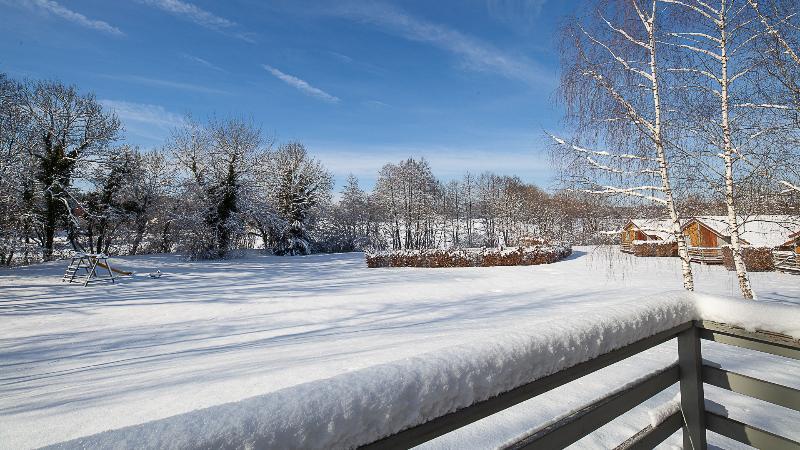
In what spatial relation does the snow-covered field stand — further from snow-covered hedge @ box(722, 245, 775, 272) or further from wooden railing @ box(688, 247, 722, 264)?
wooden railing @ box(688, 247, 722, 264)

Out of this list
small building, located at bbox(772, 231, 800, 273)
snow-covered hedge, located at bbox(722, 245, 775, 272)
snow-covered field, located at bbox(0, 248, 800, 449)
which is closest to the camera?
snow-covered field, located at bbox(0, 248, 800, 449)

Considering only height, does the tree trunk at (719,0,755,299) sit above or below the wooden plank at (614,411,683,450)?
above

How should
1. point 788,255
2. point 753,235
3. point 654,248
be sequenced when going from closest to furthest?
point 788,255 < point 753,235 < point 654,248

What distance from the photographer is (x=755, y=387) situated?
131cm

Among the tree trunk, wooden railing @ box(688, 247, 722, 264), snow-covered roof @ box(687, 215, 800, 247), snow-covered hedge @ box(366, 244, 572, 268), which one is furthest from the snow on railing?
wooden railing @ box(688, 247, 722, 264)

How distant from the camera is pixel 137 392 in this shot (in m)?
4.11

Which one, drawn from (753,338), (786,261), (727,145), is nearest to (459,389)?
(753,338)

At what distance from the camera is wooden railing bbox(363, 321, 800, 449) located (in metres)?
0.92

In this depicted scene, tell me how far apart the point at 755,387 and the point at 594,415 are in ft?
2.44

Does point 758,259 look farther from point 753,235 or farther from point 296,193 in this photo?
point 296,193

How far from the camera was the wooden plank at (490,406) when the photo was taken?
713 mm

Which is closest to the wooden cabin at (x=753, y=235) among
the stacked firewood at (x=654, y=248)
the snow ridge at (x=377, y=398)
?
the stacked firewood at (x=654, y=248)

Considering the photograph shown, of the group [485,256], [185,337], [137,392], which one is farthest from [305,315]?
[485,256]

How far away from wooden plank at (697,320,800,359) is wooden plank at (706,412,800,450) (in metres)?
0.30
